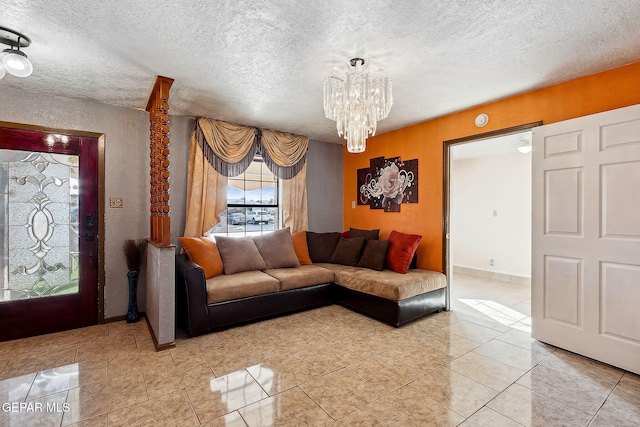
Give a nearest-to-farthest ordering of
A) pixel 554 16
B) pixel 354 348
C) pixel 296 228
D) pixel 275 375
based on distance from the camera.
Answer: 1. pixel 554 16
2. pixel 275 375
3. pixel 354 348
4. pixel 296 228

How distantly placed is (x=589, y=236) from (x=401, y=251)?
1.80 metres

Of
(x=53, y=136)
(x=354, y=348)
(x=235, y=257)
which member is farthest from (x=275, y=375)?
(x=53, y=136)

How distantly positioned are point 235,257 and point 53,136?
7.39 ft

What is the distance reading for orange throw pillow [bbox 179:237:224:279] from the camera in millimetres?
3303

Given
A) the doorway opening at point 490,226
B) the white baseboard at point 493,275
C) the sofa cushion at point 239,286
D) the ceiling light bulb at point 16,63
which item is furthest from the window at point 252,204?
the white baseboard at point 493,275

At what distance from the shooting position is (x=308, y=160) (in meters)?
4.95

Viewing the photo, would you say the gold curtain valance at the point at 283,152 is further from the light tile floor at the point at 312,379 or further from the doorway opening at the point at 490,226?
the light tile floor at the point at 312,379

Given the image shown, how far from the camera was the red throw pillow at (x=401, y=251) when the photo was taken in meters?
3.67

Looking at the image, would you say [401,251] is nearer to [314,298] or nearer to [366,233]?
[366,233]

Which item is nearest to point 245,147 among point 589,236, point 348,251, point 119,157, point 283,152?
point 283,152

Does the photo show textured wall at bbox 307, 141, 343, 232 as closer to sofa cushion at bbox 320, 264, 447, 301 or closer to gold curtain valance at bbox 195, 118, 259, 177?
gold curtain valance at bbox 195, 118, 259, 177

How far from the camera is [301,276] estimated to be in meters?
3.59

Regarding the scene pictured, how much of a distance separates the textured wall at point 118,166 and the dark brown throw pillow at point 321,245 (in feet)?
7.24

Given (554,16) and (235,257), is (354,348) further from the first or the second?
(554,16)
